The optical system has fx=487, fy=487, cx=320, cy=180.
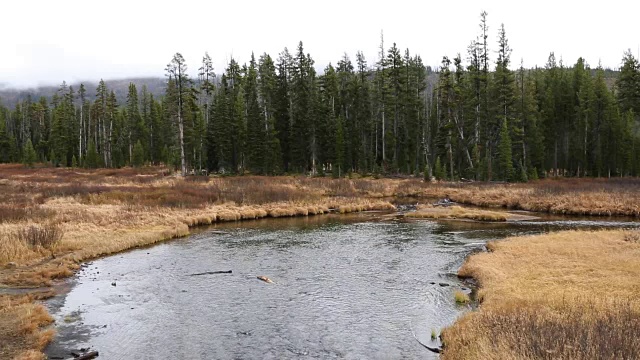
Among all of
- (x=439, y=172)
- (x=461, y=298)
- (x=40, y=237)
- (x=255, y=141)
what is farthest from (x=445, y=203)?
(x=255, y=141)

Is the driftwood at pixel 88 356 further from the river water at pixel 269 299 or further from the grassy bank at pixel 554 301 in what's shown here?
the grassy bank at pixel 554 301

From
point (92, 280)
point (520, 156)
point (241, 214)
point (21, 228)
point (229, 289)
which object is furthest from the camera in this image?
point (520, 156)

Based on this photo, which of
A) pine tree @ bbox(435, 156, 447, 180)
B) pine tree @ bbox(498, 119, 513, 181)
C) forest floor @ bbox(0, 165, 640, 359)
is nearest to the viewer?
forest floor @ bbox(0, 165, 640, 359)

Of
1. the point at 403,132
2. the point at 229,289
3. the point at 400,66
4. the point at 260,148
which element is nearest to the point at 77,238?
the point at 229,289

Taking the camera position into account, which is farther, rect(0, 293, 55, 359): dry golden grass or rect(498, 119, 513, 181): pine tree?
rect(498, 119, 513, 181): pine tree

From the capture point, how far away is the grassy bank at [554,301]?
361 inches

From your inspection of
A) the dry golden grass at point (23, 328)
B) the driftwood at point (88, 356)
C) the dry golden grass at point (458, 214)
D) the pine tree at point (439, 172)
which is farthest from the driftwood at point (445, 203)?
the driftwood at point (88, 356)

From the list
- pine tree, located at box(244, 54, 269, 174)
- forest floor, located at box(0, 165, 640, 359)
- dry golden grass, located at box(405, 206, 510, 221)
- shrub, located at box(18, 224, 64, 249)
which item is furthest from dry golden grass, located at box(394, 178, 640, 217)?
shrub, located at box(18, 224, 64, 249)

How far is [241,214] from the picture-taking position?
3688cm

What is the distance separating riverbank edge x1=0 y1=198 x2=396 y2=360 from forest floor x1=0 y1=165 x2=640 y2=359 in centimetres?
4

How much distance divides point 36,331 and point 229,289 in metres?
6.63

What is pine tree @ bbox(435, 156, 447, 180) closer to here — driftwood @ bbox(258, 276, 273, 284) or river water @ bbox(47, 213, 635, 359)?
river water @ bbox(47, 213, 635, 359)

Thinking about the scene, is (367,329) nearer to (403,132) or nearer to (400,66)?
(400,66)

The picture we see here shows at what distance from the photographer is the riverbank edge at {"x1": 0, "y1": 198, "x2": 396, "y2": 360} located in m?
12.9
